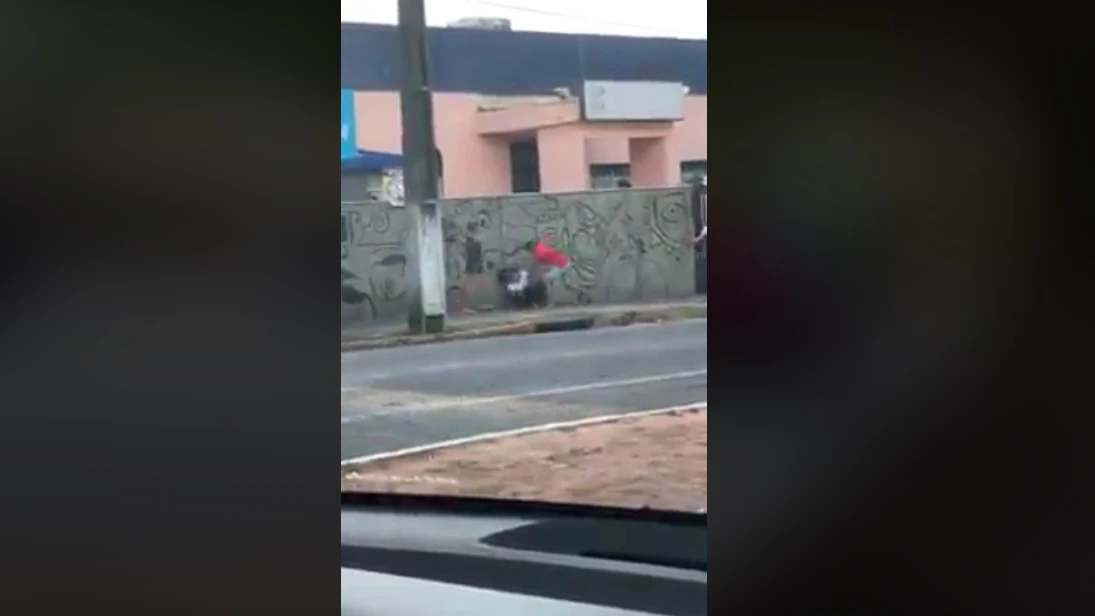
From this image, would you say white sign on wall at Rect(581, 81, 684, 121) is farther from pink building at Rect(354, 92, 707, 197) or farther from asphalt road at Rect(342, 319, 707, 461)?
asphalt road at Rect(342, 319, 707, 461)

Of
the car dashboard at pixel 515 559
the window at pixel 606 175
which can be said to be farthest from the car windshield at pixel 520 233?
the car dashboard at pixel 515 559

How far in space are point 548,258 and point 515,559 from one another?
643cm

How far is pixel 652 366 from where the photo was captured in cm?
581

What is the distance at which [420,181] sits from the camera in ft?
26.7

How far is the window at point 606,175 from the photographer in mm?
8555

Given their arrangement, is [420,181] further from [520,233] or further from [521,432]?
[521,432]

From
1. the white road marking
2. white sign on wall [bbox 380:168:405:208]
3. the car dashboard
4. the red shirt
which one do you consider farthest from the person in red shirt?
the car dashboard

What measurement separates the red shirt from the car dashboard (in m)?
5.93

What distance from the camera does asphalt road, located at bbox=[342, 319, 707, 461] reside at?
14.8 feet

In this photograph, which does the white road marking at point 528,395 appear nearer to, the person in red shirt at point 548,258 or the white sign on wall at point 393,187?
the white sign on wall at point 393,187

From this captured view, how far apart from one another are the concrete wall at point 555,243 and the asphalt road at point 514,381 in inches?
22.5
